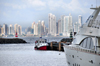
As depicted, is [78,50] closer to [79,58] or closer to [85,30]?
[79,58]

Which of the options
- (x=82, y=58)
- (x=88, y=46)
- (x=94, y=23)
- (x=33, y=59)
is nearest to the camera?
(x=82, y=58)

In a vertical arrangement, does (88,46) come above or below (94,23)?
below

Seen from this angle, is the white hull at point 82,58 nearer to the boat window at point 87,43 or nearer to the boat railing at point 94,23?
the boat window at point 87,43

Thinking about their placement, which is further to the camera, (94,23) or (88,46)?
(94,23)

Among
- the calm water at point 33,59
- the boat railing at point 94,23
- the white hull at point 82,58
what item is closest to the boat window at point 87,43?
the white hull at point 82,58

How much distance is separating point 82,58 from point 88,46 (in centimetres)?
132

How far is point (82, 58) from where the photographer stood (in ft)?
58.2

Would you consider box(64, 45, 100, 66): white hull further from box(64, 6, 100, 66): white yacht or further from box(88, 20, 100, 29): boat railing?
box(88, 20, 100, 29): boat railing

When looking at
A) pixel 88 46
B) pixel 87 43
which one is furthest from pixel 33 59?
pixel 88 46

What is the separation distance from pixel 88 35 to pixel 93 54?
8.26ft

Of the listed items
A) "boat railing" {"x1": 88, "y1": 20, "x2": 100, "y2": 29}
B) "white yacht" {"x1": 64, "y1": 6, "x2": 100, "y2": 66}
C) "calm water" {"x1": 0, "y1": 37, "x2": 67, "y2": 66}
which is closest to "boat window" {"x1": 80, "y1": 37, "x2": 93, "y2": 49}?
"white yacht" {"x1": 64, "y1": 6, "x2": 100, "y2": 66}

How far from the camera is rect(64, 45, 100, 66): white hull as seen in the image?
52.4ft

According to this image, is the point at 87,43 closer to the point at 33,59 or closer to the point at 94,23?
the point at 94,23

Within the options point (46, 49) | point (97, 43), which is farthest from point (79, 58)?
point (46, 49)
